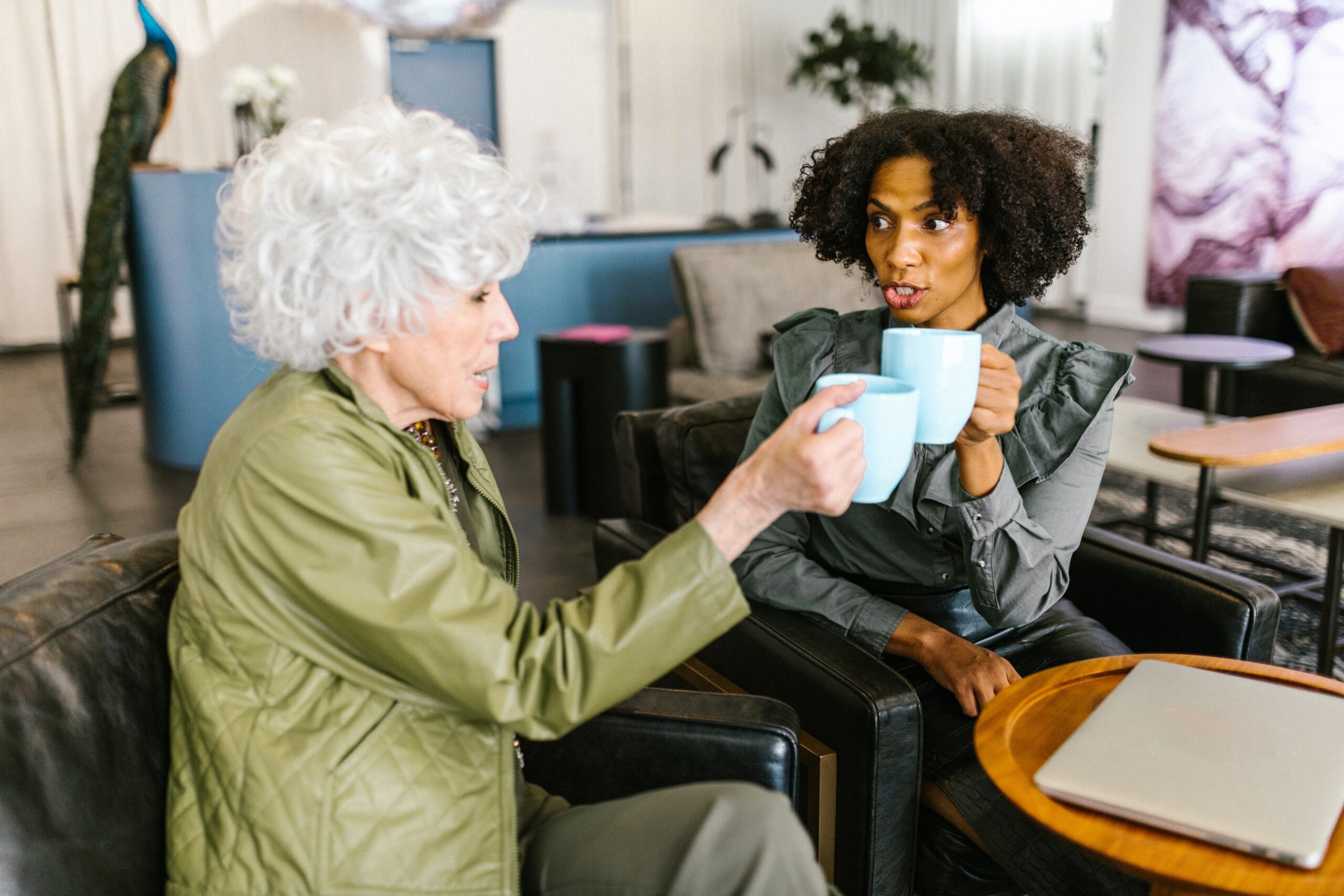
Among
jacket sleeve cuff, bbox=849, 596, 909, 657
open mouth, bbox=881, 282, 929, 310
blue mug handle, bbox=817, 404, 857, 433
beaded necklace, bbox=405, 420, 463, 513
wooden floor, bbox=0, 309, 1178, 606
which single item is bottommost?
wooden floor, bbox=0, 309, 1178, 606

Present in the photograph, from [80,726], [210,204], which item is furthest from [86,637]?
[210,204]

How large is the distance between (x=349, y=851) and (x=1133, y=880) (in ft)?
2.84

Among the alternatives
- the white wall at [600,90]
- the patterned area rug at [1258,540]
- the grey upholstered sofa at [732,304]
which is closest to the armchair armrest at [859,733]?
the patterned area rug at [1258,540]

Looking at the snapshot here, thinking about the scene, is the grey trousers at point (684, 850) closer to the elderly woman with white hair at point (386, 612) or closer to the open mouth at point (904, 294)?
the elderly woman with white hair at point (386, 612)

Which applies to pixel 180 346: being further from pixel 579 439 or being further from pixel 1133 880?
pixel 1133 880

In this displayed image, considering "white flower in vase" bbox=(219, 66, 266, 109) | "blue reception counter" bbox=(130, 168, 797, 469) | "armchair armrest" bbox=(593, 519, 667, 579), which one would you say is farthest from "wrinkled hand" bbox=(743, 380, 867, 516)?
"white flower in vase" bbox=(219, 66, 266, 109)

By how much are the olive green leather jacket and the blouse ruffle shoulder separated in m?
0.66

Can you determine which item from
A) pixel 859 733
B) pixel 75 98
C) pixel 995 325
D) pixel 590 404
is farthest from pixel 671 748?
pixel 75 98

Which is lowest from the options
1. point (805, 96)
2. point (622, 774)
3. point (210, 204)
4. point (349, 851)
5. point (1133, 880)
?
point (1133, 880)

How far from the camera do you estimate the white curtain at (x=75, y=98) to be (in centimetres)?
719

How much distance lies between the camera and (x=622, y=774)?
123 cm

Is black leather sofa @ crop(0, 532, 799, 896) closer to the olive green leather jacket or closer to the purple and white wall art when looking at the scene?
the olive green leather jacket

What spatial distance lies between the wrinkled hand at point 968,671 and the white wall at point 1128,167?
6954 millimetres

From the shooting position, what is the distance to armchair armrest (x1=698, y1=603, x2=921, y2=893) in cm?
124
